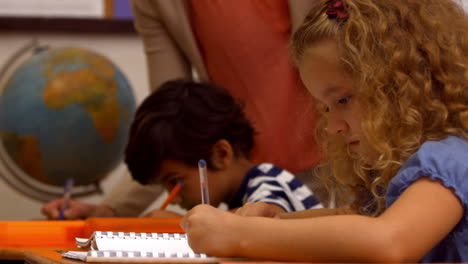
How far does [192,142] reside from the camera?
1.60 m

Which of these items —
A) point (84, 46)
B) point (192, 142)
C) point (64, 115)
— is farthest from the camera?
point (84, 46)

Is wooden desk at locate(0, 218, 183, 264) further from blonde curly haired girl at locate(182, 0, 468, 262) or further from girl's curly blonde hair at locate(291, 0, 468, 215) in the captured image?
girl's curly blonde hair at locate(291, 0, 468, 215)

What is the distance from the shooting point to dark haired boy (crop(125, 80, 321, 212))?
1.57 meters

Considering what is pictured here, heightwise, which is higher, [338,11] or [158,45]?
[338,11]

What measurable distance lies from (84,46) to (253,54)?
5.59 ft

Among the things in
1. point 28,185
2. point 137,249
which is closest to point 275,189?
point 137,249

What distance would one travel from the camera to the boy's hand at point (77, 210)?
5.57 ft

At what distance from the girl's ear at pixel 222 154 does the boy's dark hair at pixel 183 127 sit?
0.01 metres

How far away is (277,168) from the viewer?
4.75 feet

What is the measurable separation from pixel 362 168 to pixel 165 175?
0.71m

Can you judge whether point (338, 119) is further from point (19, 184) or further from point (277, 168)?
point (19, 184)

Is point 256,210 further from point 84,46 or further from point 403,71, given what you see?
point 84,46

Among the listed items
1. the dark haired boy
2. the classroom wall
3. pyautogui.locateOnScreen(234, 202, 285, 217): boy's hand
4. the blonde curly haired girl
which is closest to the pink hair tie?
the blonde curly haired girl

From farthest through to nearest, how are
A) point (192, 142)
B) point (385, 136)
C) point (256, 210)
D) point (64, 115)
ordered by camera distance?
point (64, 115) → point (192, 142) → point (256, 210) → point (385, 136)
